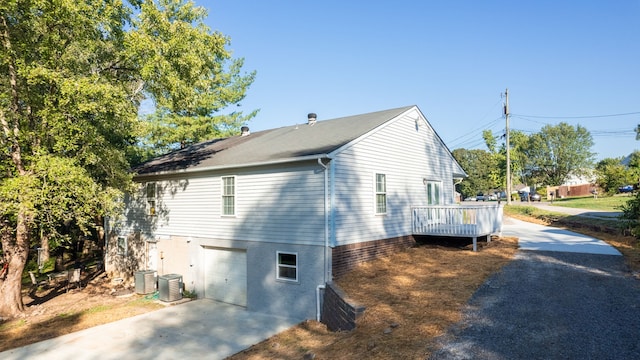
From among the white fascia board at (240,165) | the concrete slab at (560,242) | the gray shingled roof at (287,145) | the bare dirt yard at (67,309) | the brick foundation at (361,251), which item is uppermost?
the gray shingled roof at (287,145)

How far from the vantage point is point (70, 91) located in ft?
34.8

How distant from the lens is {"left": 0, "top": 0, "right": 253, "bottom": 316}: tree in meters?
10.8

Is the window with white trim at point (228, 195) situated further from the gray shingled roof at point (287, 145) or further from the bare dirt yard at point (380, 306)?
the bare dirt yard at point (380, 306)

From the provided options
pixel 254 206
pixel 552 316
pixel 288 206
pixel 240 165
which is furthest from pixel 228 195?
pixel 552 316

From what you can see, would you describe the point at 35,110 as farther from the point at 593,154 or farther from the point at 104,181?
the point at 593,154

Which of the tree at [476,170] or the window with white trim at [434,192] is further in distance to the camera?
the tree at [476,170]

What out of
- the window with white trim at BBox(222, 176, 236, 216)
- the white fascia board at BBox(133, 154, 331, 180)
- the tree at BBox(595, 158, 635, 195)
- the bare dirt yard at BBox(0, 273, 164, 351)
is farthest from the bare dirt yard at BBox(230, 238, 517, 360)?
the tree at BBox(595, 158, 635, 195)

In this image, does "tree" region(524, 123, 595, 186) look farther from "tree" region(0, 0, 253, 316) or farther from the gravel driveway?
"tree" region(0, 0, 253, 316)

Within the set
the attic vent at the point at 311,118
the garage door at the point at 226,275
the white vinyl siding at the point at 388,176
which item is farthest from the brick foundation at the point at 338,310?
the attic vent at the point at 311,118

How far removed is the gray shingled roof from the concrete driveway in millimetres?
5022

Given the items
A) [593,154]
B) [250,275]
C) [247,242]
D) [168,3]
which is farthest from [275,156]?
[593,154]

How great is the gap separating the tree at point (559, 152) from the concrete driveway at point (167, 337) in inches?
3234

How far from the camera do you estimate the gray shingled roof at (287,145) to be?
485 inches

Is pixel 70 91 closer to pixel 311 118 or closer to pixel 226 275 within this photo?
pixel 226 275
